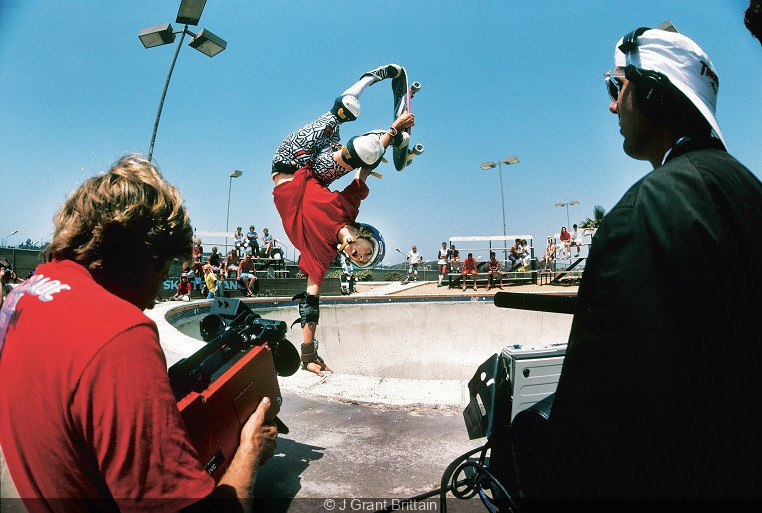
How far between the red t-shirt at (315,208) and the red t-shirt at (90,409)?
246 cm

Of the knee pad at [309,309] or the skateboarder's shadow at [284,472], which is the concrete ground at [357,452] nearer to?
the skateboarder's shadow at [284,472]

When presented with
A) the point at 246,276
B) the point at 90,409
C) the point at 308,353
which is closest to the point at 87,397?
the point at 90,409

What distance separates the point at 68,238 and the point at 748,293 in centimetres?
153

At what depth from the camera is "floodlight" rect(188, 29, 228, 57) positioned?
827cm

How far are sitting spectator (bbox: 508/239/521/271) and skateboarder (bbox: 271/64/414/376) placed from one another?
1632 cm

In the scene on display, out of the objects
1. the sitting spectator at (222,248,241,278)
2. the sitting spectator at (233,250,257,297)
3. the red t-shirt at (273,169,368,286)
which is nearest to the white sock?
the red t-shirt at (273,169,368,286)

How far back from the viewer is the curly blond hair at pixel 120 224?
1183mm

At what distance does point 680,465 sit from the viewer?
2.40ft

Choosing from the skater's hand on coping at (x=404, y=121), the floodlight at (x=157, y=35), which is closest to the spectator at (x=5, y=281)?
the skater's hand on coping at (x=404, y=121)

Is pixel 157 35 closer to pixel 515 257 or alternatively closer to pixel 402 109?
pixel 402 109

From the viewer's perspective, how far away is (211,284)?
13523mm

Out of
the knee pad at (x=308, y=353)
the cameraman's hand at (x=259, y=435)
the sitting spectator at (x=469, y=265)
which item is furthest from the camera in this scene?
the sitting spectator at (x=469, y=265)

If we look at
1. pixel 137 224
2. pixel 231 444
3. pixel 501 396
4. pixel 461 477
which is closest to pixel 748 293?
pixel 501 396

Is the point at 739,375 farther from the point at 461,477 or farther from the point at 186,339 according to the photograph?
the point at 186,339
